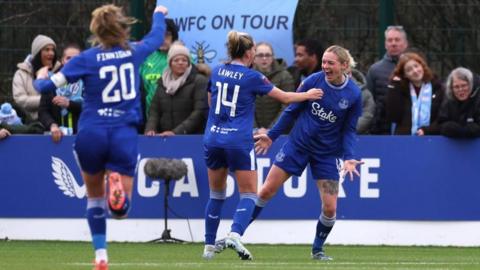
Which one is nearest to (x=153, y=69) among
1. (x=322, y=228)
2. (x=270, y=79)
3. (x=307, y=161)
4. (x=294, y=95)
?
(x=270, y=79)

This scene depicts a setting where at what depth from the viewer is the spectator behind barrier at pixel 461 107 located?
624 inches

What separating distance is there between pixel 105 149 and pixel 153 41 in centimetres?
98

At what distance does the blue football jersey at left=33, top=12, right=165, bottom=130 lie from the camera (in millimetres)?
10727

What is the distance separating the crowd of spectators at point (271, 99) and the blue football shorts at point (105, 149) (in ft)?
17.2

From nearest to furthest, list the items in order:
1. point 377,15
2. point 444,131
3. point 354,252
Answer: point 354,252, point 444,131, point 377,15

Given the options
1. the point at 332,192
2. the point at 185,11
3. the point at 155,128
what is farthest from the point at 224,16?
the point at 332,192

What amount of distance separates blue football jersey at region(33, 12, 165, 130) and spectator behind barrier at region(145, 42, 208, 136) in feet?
18.7

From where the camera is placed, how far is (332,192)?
13.5m

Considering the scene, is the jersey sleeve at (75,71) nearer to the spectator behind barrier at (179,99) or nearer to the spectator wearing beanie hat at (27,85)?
the spectator behind barrier at (179,99)

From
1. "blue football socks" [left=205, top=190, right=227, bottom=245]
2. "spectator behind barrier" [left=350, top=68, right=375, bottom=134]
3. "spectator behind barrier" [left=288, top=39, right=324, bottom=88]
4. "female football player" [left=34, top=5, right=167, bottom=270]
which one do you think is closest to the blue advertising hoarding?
"spectator behind barrier" [left=350, top=68, right=375, bottom=134]

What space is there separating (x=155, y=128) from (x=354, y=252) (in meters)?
3.13

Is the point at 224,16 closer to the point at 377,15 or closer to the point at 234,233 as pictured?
the point at 377,15

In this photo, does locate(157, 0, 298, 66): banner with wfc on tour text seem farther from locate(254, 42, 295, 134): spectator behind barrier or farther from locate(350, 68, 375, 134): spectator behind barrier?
locate(350, 68, 375, 134): spectator behind barrier

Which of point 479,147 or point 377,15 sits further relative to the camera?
point 377,15
